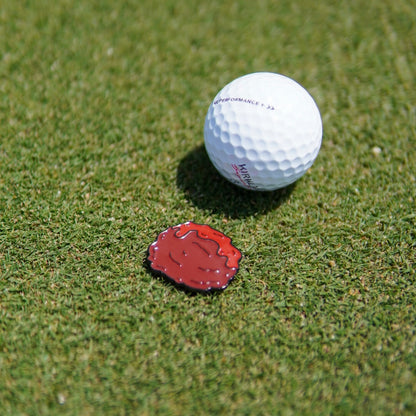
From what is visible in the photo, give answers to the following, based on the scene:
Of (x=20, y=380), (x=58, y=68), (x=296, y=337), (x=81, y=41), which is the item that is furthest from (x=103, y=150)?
(x=296, y=337)

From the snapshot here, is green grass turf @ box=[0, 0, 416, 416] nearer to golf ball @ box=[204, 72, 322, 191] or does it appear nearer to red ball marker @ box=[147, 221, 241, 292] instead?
red ball marker @ box=[147, 221, 241, 292]

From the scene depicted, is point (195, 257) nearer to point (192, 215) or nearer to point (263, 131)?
point (192, 215)

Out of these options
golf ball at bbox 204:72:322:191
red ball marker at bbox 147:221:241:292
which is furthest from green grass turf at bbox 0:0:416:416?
golf ball at bbox 204:72:322:191

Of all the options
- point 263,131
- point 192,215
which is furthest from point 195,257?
point 263,131

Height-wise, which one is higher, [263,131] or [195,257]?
[263,131]

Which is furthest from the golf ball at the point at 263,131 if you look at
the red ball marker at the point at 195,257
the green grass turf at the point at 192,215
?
the red ball marker at the point at 195,257
